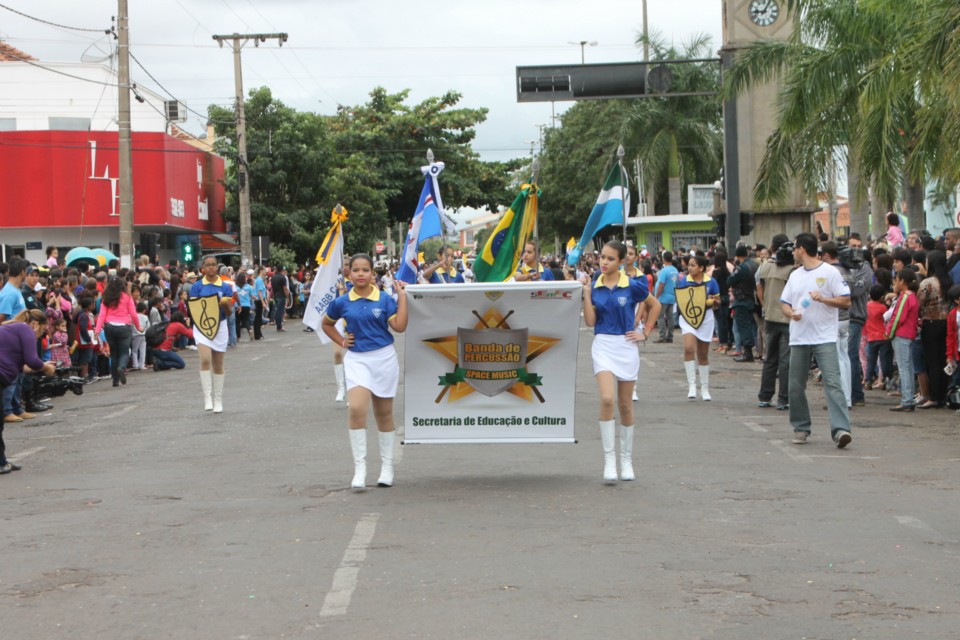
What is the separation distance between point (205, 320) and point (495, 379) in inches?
255

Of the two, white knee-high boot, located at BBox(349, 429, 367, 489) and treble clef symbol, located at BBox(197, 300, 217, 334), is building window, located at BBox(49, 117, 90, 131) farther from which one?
white knee-high boot, located at BBox(349, 429, 367, 489)

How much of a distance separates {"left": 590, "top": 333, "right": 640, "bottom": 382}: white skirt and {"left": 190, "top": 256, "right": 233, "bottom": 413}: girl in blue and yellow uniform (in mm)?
6830

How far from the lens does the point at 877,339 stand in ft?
53.5

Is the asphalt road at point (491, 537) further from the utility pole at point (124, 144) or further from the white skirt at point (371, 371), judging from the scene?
the utility pole at point (124, 144)

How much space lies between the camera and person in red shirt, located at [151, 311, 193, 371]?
24125 millimetres

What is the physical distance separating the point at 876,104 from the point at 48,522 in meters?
15.0

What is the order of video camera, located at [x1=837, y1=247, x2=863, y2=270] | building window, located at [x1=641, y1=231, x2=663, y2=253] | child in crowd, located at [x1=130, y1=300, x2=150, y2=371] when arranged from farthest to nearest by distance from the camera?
building window, located at [x1=641, y1=231, x2=663, y2=253]
child in crowd, located at [x1=130, y1=300, x2=150, y2=371]
video camera, located at [x1=837, y1=247, x2=863, y2=270]

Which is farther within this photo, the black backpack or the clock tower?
the clock tower

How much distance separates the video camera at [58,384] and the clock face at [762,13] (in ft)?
62.9

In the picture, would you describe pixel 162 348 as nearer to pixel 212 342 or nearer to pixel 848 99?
pixel 212 342

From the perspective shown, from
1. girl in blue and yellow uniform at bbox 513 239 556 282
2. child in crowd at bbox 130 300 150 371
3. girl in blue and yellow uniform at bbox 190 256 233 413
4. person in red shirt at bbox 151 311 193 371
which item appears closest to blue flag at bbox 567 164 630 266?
girl in blue and yellow uniform at bbox 513 239 556 282

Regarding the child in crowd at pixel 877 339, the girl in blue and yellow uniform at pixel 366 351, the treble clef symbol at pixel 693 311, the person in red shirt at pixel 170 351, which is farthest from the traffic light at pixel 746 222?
the girl in blue and yellow uniform at pixel 366 351

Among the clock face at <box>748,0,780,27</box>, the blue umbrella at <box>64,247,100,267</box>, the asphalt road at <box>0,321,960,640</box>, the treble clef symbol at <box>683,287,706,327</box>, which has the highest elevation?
the clock face at <box>748,0,780,27</box>

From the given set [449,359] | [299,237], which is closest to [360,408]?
[449,359]
